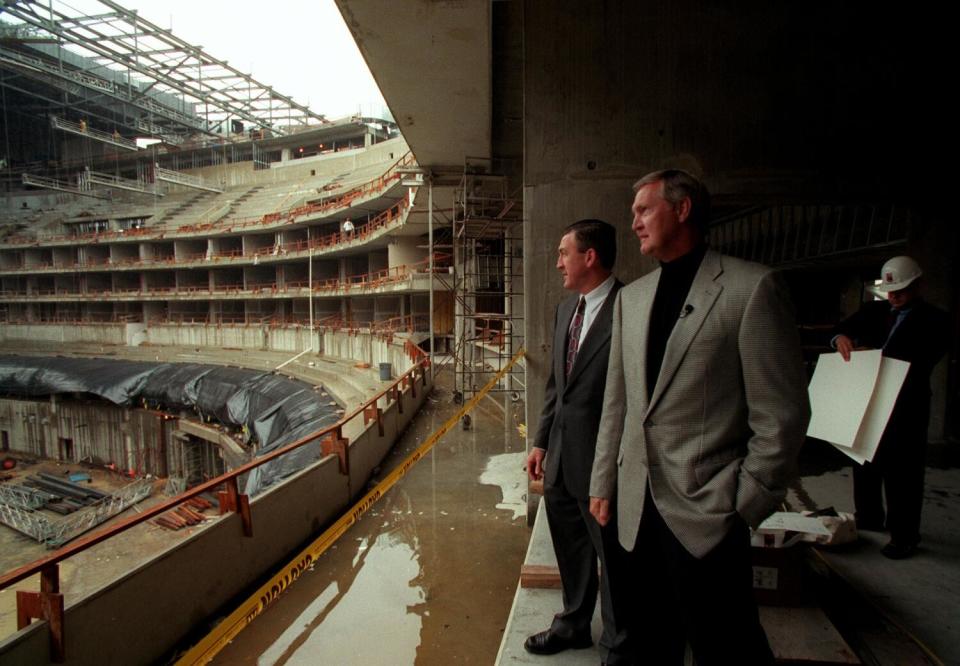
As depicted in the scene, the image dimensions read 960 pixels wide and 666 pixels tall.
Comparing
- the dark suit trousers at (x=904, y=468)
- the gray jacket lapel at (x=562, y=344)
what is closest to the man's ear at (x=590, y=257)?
the gray jacket lapel at (x=562, y=344)

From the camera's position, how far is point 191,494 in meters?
3.91

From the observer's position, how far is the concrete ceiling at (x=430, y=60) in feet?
18.4

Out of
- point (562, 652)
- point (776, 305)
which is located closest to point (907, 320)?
point (776, 305)

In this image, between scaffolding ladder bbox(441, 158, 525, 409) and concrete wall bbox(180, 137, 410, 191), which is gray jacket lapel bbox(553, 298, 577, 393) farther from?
concrete wall bbox(180, 137, 410, 191)

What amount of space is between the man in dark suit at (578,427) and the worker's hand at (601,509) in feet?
0.97

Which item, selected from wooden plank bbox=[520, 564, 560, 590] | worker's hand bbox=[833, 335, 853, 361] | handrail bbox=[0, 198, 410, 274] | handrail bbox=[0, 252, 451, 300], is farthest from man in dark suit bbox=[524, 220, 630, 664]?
handrail bbox=[0, 252, 451, 300]

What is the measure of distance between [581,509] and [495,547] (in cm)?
258

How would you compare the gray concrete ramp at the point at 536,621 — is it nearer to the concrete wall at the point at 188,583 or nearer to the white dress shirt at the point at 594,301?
the white dress shirt at the point at 594,301

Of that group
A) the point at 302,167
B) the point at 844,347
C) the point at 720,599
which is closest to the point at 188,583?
the point at 720,599

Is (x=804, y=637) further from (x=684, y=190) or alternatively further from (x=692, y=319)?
(x=684, y=190)

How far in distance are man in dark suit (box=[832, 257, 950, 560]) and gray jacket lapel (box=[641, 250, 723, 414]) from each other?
Answer: 76.0 inches

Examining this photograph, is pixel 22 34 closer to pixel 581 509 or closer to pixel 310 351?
pixel 310 351

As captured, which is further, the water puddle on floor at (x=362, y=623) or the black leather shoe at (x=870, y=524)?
the black leather shoe at (x=870, y=524)

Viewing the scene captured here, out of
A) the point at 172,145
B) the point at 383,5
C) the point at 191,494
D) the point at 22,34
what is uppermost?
the point at 22,34
